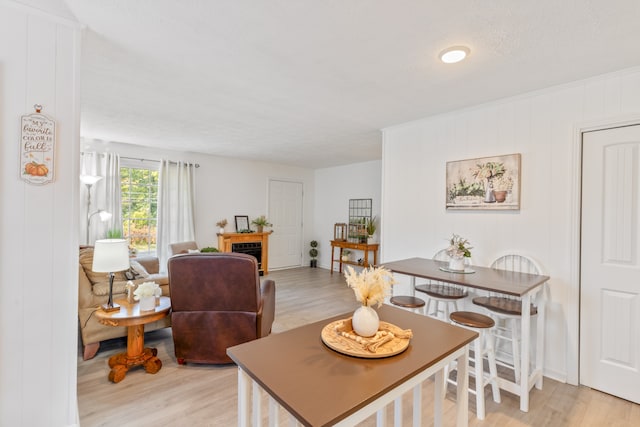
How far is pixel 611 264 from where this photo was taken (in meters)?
2.28

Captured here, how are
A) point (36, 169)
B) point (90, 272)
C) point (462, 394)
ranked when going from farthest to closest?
point (90, 272), point (36, 169), point (462, 394)

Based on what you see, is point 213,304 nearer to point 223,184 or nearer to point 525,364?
point 525,364

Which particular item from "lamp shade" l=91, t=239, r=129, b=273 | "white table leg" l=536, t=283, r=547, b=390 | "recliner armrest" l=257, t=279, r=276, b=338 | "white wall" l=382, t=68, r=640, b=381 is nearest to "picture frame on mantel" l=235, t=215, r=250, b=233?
"recliner armrest" l=257, t=279, r=276, b=338

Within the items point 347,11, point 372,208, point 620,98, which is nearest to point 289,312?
point 372,208

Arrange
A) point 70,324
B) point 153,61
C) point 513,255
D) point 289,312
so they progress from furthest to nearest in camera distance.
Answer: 1. point 289,312
2. point 513,255
3. point 153,61
4. point 70,324

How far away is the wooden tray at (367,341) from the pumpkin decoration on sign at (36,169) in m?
1.69

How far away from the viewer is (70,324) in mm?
1697

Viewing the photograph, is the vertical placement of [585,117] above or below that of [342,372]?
above

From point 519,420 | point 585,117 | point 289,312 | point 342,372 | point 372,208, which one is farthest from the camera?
point 372,208

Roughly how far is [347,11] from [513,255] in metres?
2.43

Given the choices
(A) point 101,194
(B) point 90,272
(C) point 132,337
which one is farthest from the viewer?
(A) point 101,194

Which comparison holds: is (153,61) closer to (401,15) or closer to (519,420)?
(401,15)

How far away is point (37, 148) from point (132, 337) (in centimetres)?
165

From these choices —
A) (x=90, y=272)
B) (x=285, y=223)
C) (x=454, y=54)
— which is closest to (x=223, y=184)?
(x=285, y=223)
